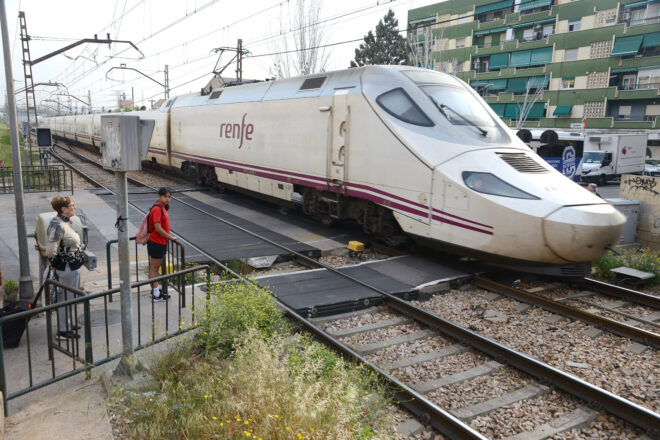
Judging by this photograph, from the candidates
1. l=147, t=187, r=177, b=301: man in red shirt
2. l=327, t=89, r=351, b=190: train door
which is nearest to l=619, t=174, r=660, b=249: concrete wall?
l=327, t=89, r=351, b=190: train door

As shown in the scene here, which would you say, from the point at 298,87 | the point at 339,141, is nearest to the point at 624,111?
the point at 298,87

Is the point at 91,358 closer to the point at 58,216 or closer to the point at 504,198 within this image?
the point at 58,216

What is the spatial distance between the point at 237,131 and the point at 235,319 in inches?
390

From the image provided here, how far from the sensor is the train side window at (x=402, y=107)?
8750 millimetres

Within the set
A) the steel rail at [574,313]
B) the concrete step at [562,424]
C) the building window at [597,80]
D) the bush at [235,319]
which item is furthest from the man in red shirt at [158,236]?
the building window at [597,80]

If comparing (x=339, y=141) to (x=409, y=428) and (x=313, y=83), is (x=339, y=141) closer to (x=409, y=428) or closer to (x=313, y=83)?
(x=313, y=83)

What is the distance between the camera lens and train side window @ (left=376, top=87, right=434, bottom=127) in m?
8.75

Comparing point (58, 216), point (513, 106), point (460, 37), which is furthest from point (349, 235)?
point (460, 37)

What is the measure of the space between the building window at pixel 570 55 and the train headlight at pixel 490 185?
135 feet

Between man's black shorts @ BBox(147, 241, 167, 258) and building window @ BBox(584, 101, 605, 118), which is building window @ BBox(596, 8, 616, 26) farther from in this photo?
man's black shorts @ BBox(147, 241, 167, 258)

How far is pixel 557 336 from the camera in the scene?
632cm

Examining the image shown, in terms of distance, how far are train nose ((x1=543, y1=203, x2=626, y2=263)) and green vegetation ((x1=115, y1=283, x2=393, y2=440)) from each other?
143 inches

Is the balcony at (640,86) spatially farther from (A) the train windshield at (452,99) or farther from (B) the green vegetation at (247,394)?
(B) the green vegetation at (247,394)

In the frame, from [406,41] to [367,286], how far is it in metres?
45.6
